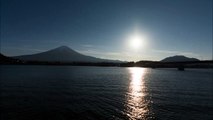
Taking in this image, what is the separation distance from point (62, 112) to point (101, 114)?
13.5ft

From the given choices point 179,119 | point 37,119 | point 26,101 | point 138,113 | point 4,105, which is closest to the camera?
point 37,119

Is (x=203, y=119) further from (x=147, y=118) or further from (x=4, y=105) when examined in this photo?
(x=4, y=105)

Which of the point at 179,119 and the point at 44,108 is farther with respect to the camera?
the point at 44,108

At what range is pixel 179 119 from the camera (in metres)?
21.5

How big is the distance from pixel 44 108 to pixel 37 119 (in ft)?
13.5

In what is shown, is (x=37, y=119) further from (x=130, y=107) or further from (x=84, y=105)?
(x=130, y=107)

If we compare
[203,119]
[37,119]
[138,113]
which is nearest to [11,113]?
[37,119]

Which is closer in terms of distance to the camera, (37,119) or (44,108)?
(37,119)

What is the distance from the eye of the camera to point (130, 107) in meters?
26.1

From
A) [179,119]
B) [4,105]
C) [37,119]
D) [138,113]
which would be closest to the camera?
[37,119]

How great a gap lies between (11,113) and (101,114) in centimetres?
903

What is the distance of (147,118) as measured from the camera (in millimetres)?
21594

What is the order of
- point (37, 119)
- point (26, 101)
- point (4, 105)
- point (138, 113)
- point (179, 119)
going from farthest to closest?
point (26, 101), point (4, 105), point (138, 113), point (179, 119), point (37, 119)

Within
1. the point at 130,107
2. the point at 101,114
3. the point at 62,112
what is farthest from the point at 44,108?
the point at 130,107
